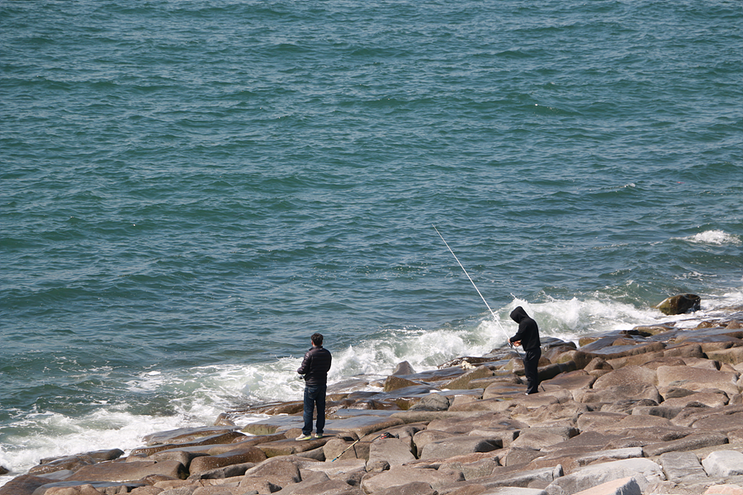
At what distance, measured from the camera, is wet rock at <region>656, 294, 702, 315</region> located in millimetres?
17000

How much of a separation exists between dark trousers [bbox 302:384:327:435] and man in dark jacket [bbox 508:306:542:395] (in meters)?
3.13

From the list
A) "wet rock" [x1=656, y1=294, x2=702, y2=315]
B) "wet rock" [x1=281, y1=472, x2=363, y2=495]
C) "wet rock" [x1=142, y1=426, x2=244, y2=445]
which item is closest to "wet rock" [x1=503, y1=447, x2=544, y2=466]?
"wet rock" [x1=281, y1=472, x2=363, y2=495]

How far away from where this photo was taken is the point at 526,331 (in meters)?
11.4

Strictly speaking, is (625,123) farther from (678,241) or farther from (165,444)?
(165,444)

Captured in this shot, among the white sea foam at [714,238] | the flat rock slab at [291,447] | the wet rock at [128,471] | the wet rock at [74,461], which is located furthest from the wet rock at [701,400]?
the white sea foam at [714,238]

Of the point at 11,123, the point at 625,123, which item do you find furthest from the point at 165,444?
the point at 625,123

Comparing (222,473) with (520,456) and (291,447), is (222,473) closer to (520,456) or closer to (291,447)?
(291,447)

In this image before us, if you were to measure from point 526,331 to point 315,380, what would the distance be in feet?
11.1

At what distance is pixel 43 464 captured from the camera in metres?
11.1

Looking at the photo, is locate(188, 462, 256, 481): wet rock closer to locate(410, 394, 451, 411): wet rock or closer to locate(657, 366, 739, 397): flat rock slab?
locate(410, 394, 451, 411): wet rock

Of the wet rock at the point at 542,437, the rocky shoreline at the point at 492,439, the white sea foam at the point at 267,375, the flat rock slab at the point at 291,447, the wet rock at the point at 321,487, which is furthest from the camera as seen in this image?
the white sea foam at the point at 267,375

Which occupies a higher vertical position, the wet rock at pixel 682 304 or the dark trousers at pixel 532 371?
the dark trousers at pixel 532 371

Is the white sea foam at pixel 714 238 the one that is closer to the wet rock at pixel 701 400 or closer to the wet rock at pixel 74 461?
the wet rock at pixel 701 400

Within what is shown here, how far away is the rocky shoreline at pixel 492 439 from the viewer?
6.49 meters
